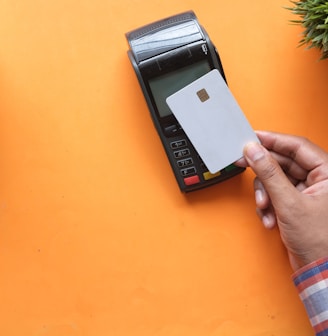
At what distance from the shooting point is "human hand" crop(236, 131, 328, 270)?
0.72 metres

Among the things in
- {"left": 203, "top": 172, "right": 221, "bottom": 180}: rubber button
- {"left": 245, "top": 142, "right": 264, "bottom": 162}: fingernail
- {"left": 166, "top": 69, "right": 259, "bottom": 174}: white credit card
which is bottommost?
{"left": 203, "top": 172, "right": 221, "bottom": 180}: rubber button

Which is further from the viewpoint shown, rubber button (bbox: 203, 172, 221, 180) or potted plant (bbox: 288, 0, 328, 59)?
rubber button (bbox: 203, 172, 221, 180)

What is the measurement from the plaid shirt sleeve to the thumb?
0.35 ft

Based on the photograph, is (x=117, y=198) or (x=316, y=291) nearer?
(x=316, y=291)

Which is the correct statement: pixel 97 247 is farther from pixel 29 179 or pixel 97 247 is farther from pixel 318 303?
pixel 318 303

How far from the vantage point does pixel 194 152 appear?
81 centimetres

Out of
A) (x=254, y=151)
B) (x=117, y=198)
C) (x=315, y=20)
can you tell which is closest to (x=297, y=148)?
(x=254, y=151)

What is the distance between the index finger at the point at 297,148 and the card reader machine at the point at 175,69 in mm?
70

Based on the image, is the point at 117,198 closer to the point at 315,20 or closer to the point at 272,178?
the point at 272,178

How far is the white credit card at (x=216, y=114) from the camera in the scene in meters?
0.78

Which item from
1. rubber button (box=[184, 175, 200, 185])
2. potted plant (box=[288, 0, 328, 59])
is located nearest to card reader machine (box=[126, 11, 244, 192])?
rubber button (box=[184, 175, 200, 185])

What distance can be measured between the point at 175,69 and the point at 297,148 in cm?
24

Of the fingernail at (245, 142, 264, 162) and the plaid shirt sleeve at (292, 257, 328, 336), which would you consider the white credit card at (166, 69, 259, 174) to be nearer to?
the fingernail at (245, 142, 264, 162)

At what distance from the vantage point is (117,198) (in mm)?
837
